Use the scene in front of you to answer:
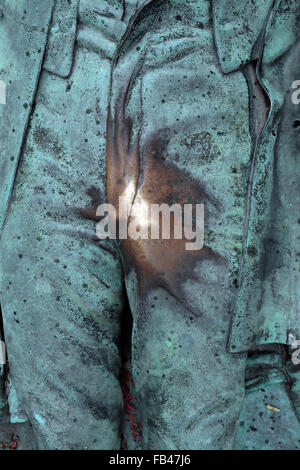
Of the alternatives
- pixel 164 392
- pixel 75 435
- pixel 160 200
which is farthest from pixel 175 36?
pixel 75 435

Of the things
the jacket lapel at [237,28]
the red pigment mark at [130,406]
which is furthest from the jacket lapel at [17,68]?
the red pigment mark at [130,406]

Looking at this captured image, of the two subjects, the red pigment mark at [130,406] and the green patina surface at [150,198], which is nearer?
the green patina surface at [150,198]

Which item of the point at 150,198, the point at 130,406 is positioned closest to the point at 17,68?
the point at 150,198

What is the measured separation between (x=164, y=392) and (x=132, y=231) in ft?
1.09

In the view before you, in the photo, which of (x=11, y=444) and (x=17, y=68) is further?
(x=11, y=444)

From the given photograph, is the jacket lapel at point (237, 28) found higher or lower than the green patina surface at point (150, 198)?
higher

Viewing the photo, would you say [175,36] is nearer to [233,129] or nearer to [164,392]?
[233,129]

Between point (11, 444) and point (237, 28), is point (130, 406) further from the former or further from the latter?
point (237, 28)

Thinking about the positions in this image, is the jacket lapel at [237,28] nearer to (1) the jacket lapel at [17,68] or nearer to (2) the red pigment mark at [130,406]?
(1) the jacket lapel at [17,68]

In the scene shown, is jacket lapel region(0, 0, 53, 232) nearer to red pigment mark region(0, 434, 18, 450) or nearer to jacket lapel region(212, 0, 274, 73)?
jacket lapel region(212, 0, 274, 73)

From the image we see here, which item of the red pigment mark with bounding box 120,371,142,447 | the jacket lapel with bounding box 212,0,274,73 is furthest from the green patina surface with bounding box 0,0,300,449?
the red pigment mark with bounding box 120,371,142,447

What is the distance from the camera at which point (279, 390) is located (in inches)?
51.1

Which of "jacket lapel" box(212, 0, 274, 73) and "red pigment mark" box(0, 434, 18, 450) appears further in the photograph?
"red pigment mark" box(0, 434, 18, 450)

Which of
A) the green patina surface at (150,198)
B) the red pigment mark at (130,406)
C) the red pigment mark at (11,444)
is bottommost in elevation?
the red pigment mark at (11,444)
